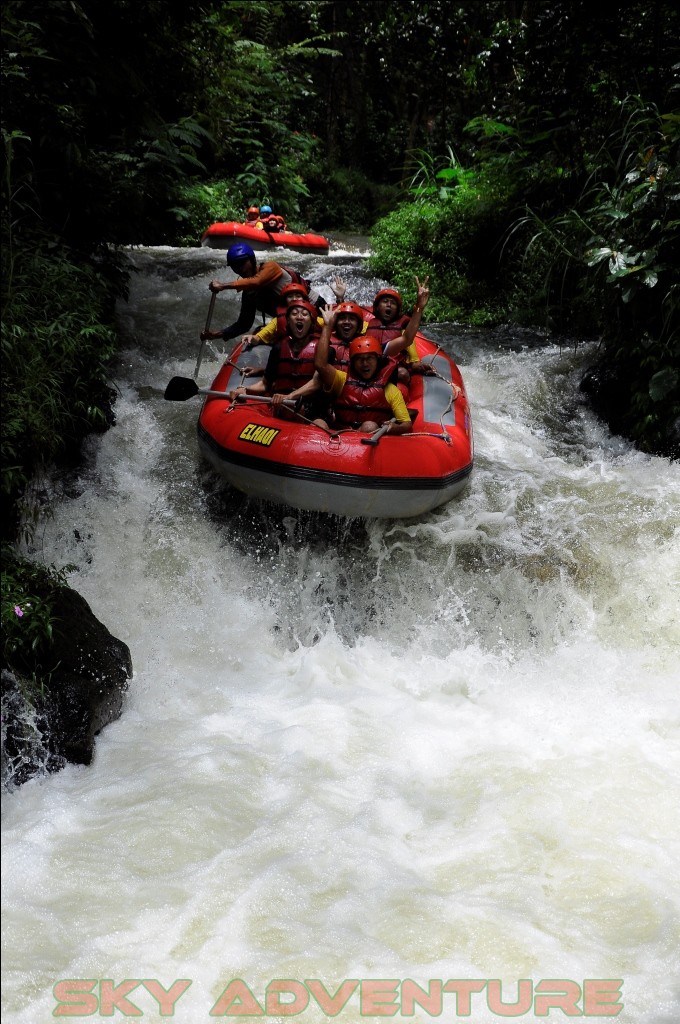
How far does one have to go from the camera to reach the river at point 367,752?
96.0 inches

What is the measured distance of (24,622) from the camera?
349 cm

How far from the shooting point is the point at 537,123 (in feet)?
26.9

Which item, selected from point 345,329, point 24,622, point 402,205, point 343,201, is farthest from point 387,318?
point 343,201

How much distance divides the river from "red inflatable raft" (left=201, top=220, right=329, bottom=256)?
426 cm

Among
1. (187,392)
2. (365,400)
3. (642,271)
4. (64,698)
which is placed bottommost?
(64,698)

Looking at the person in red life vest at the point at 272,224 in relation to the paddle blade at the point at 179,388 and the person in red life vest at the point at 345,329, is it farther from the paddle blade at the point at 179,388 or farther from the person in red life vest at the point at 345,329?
the paddle blade at the point at 179,388

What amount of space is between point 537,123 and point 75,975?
8138 mm

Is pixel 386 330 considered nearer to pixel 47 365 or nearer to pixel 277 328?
pixel 277 328

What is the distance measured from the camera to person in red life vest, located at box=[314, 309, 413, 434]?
4969mm

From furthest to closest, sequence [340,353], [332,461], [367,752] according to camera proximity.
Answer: [340,353] < [332,461] < [367,752]

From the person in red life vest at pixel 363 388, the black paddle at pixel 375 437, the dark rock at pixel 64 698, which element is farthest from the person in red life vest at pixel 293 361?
the dark rock at pixel 64 698

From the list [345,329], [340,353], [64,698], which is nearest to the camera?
[64,698]

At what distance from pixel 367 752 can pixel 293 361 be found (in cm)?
258

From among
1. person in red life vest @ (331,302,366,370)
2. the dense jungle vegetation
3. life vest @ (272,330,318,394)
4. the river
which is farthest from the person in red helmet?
the dense jungle vegetation
